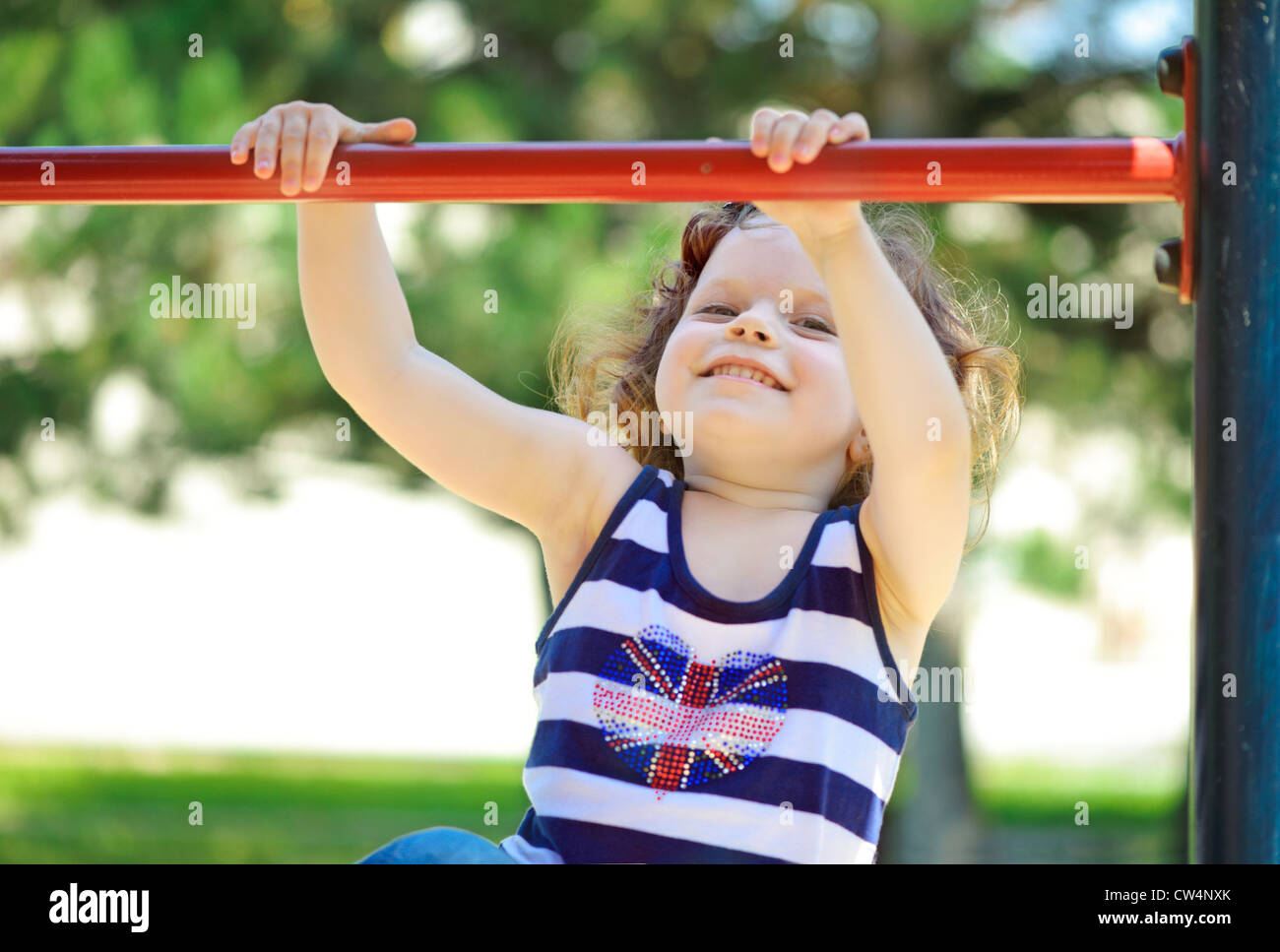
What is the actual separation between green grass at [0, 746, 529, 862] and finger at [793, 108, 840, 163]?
4.66 m

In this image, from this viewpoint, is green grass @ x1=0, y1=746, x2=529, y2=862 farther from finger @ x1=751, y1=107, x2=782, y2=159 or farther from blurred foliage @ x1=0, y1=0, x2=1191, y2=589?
finger @ x1=751, y1=107, x2=782, y2=159

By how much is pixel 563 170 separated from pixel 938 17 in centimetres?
371

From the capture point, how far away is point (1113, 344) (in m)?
5.56

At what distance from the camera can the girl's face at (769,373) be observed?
1.36 m

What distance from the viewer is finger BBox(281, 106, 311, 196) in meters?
1.17

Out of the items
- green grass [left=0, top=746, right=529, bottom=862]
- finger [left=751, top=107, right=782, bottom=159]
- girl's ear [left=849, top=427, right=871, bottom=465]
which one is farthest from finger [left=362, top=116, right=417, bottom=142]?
green grass [left=0, top=746, right=529, bottom=862]

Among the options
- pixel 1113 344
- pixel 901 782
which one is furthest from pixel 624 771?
pixel 901 782

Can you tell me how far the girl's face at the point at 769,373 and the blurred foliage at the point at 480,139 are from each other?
2.49 metres

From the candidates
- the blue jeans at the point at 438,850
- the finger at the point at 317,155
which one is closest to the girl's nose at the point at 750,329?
the finger at the point at 317,155

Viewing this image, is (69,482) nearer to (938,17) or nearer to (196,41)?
(196,41)

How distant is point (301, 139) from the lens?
118 cm

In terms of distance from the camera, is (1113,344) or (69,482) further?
(1113,344)

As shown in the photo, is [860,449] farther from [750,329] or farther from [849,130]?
[849,130]

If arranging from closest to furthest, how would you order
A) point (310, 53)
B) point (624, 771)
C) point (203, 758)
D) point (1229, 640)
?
point (1229, 640) < point (624, 771) < point (310, 53) < point (203, 758)
